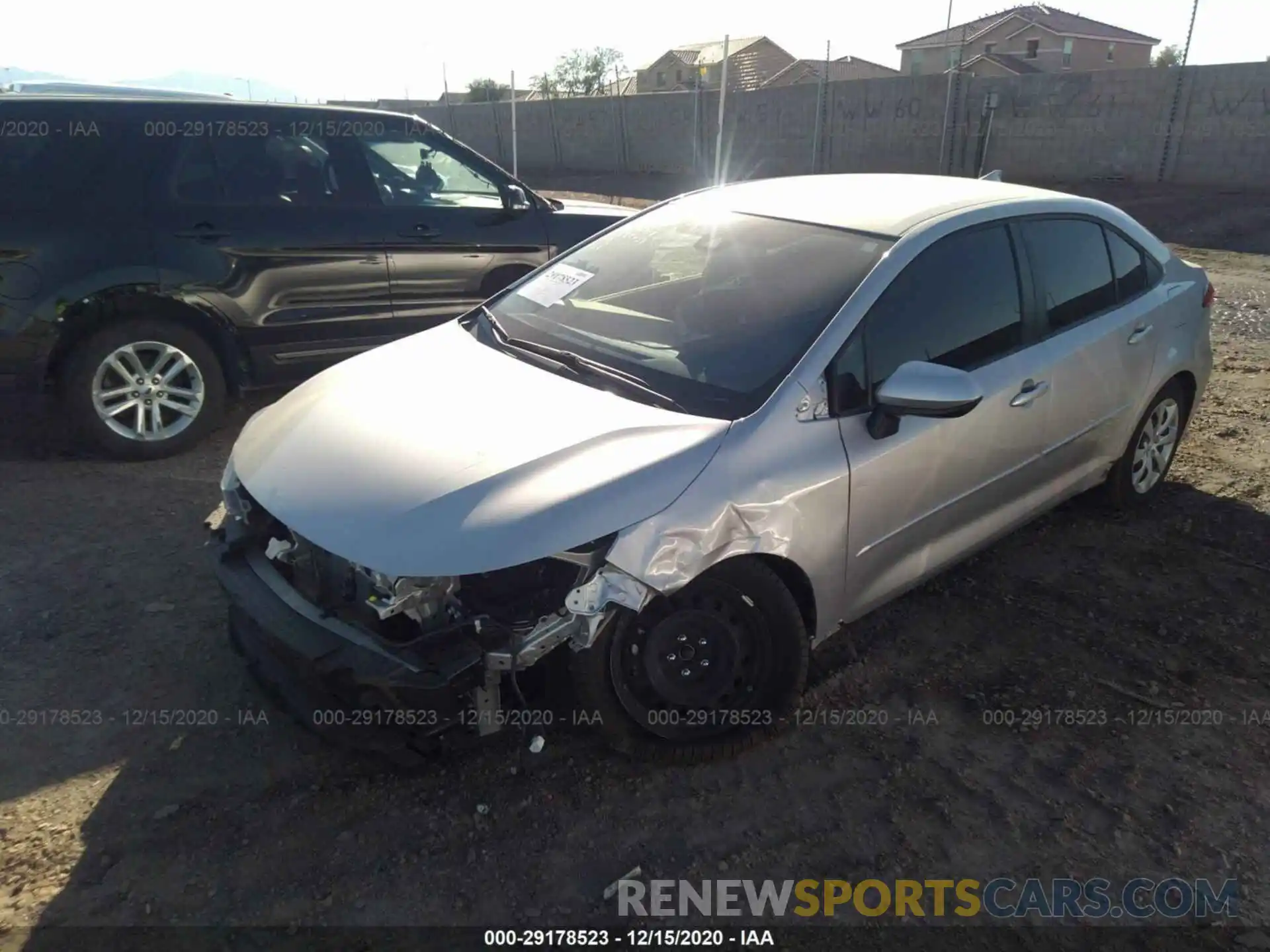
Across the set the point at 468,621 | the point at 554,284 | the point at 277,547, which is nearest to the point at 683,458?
the point at 468,621

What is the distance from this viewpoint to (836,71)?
48.2m

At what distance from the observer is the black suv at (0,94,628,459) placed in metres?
4.77

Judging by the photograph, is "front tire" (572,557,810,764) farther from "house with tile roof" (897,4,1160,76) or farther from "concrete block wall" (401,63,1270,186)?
"house with tile roof" (897,4,1160,76)

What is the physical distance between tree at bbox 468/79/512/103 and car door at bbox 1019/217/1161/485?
49403 mm

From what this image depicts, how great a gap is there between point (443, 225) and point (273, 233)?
107 centimetres

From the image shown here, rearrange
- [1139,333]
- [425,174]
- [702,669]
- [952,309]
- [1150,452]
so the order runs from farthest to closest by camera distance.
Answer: [425,174]
[1150,452]
[1139,333]
[952,309]
[702,669]

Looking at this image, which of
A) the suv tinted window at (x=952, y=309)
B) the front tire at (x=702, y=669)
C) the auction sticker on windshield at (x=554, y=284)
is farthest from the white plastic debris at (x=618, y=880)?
the auction sticker on windshield at (x=554, y=284)

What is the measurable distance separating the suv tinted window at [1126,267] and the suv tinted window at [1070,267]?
0.05 metres

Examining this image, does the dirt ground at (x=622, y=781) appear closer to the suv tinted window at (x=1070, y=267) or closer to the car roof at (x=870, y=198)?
the suv tinted window at (x=1070, y=267)

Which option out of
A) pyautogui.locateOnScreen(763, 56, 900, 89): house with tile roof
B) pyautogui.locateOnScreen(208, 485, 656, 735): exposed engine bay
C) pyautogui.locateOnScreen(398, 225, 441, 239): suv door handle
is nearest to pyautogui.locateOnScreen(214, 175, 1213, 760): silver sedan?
pyautogui.locateOnScreen(208, 485, 656, 735): exposed engine bay

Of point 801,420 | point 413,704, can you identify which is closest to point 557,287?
point 801,420

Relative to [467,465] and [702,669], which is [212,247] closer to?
[467,465]

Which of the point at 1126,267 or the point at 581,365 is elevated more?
the point at 1126,267

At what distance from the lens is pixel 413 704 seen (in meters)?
2.40
